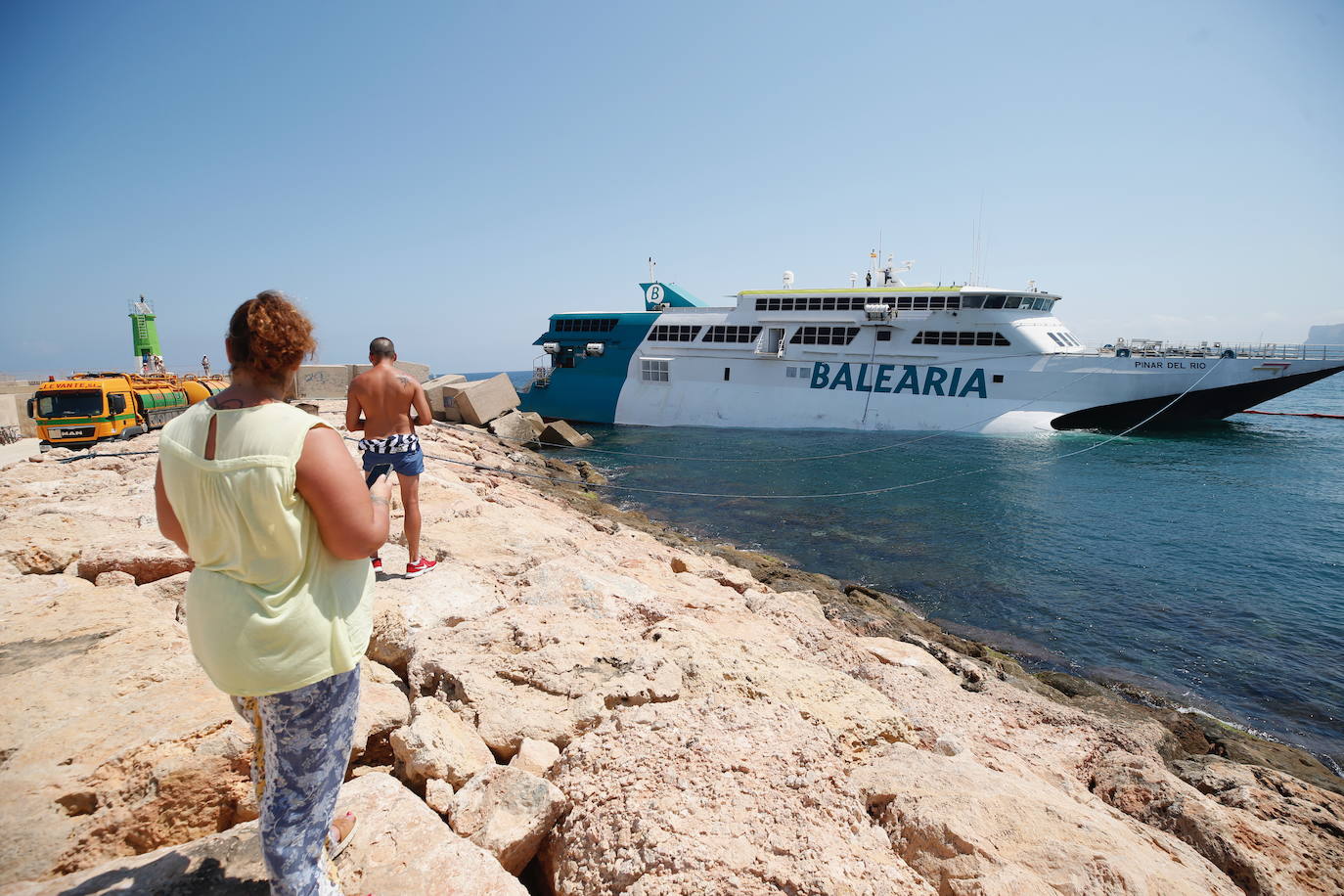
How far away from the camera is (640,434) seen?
23438mm

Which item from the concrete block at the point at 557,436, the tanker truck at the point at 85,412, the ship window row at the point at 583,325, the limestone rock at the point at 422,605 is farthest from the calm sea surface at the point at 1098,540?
the tanker truck at the point at 85,412

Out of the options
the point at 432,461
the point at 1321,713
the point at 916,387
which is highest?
the point at 916,387

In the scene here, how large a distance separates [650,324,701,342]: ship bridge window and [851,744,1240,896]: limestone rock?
23007 mm

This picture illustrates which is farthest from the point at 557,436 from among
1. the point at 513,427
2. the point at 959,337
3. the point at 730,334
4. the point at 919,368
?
the point at 959,337

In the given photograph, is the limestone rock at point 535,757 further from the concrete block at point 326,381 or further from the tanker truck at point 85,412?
the concrete block at point 326,381

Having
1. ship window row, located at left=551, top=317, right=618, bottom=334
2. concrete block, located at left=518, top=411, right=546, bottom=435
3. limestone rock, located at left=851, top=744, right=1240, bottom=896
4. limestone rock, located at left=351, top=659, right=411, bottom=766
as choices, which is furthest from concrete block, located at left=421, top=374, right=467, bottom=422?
limestone rock, located at left=851, top=744, right=1240, bottom=896

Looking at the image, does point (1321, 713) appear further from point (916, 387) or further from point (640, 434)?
point (640, 434)

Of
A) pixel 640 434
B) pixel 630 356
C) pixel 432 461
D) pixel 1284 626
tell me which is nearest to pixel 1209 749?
pixel 1284 626

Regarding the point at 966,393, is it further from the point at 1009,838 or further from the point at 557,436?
the point at 1009,838

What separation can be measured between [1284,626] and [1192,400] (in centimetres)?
1648

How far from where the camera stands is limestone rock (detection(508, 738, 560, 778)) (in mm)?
2549

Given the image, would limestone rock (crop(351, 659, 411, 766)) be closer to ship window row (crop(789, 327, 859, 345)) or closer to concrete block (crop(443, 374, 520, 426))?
concrete block (crop(443, 374, 520, 426))

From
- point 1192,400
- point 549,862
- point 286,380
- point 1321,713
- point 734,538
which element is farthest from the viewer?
point 1192,400

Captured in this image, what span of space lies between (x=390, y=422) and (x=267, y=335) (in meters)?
3.03
